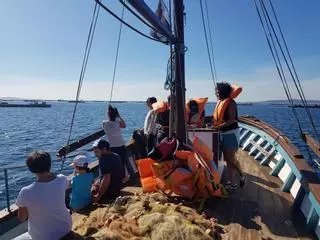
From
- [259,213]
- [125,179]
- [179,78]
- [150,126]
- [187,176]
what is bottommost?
[259,213]

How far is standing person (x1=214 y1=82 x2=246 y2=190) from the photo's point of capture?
602cm

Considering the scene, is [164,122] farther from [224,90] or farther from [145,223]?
[145,223]

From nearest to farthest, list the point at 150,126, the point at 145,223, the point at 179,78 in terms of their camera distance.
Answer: the point at 145,223, the point at 179,78, the point at 150,126

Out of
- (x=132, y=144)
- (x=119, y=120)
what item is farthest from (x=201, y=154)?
(x=132, y=144)

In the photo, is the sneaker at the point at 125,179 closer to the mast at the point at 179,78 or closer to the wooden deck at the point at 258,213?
the wooden deck at the point at 258,213

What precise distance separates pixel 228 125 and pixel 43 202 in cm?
369

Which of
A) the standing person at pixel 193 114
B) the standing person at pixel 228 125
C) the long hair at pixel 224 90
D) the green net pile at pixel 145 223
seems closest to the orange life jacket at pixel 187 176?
the green net pile at pixel 145 223

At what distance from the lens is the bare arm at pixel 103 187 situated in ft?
17.9

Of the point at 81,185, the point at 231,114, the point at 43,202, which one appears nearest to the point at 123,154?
the point at 81,185

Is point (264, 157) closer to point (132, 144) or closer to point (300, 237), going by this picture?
point (132, 144)

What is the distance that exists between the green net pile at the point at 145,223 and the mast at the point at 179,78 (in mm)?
1495

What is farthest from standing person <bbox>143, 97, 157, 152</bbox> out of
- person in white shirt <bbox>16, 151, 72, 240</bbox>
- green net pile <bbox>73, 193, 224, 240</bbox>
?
person in white shirt <bbox>16, 151, 72, 240</bbox>

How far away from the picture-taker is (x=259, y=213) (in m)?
5.12

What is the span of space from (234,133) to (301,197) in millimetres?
1524
